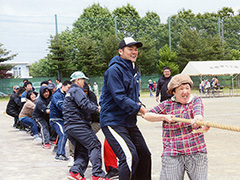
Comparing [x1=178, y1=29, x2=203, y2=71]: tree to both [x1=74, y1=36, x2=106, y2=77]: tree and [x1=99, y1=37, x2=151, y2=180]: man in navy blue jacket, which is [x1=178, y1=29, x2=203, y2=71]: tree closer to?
[x1=74, y1=36, x2=106, y2=77]: tree

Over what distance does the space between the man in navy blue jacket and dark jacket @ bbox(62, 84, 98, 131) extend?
120 centimetres

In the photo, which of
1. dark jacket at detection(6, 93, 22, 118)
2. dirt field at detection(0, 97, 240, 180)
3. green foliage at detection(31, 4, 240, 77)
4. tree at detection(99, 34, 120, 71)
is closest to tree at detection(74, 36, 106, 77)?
green foliage at detection(31, 4, 240, 77)

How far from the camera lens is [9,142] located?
8852mm

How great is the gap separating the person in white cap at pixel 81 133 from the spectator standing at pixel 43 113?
114 inches

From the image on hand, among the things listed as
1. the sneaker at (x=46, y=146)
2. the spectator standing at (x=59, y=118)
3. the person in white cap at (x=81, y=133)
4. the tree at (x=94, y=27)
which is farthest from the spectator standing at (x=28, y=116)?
the tree at (x=94, y=27)

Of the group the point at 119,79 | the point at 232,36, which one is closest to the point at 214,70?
the point at 119,79

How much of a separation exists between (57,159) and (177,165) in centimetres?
388

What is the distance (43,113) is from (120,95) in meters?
5.27

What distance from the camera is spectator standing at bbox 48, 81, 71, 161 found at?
6320 millimetres

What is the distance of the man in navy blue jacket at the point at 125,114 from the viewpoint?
337cm

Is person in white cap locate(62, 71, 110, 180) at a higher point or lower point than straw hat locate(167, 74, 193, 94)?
lower

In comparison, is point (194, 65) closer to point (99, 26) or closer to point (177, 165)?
point (177, 165)

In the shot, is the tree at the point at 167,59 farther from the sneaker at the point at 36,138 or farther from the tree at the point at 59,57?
the sneaker at the point at 36,138

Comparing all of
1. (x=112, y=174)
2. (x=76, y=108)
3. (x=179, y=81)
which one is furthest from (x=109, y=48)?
(x=179, y=81)
